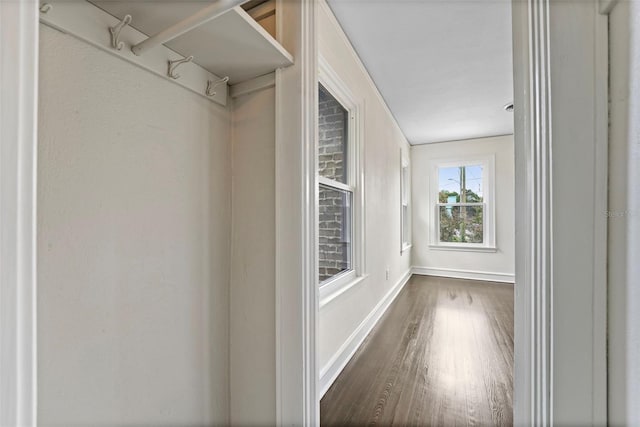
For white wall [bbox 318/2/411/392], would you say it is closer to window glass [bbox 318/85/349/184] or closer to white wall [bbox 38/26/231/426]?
window glass [bbox 318/85/349/184]

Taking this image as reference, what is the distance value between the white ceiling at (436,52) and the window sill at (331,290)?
175 centimetres

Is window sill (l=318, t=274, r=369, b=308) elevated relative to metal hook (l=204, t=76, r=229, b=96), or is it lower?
lower

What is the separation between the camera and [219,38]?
86 cm

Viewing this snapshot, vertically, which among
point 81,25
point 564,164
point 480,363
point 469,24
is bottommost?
point 480,363

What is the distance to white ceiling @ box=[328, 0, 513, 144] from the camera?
165 centimetres

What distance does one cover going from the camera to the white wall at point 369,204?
172 centimetres

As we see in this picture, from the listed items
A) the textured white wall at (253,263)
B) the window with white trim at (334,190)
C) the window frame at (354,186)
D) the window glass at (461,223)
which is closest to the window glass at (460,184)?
the window glass at (461,223)

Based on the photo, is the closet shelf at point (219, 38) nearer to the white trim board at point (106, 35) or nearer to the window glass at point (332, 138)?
the white trim board at point (106, 35)

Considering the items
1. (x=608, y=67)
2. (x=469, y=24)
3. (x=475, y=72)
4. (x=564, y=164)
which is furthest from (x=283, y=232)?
(x=475, y=72)

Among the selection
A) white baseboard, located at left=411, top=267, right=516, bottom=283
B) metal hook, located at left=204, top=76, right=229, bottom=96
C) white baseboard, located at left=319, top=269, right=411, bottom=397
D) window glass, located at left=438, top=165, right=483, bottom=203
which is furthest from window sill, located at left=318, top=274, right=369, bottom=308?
window glass, located at left=438, top=165, right=483, bottom=203

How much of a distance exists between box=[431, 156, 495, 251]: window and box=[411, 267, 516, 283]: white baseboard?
0.41 meters

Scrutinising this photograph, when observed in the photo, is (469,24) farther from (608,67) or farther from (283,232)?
(283,232)

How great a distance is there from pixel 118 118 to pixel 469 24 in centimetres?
208

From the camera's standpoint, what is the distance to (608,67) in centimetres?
52
